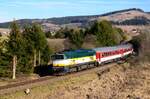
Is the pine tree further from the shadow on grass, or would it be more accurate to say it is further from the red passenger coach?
the red passenger coach

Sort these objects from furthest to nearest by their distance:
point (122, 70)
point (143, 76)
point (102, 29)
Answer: point (102, 29) → point (122, 70) → point (143, 76)

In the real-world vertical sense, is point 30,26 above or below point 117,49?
above

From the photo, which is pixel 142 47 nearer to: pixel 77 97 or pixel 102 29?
pixel 102 29

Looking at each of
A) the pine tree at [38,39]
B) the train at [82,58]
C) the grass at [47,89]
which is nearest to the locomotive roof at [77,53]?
the train at [82,58]

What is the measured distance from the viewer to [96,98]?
36.5 m

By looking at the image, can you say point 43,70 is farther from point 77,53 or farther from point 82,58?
point 77,53

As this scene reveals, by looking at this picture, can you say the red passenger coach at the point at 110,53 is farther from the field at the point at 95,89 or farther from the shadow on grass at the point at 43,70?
the field at the point at 95,89

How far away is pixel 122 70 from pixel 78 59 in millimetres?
8261

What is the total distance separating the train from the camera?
52.8 meters

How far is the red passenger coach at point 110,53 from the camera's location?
67062 millimetres

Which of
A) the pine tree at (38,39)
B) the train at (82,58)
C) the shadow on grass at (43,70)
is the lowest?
the shadow on grass at (43,70)

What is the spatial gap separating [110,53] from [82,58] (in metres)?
15.5

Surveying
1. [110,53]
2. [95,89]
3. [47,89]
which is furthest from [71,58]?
[110,53]

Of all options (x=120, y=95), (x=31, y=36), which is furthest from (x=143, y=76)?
(x=31, y=36)
